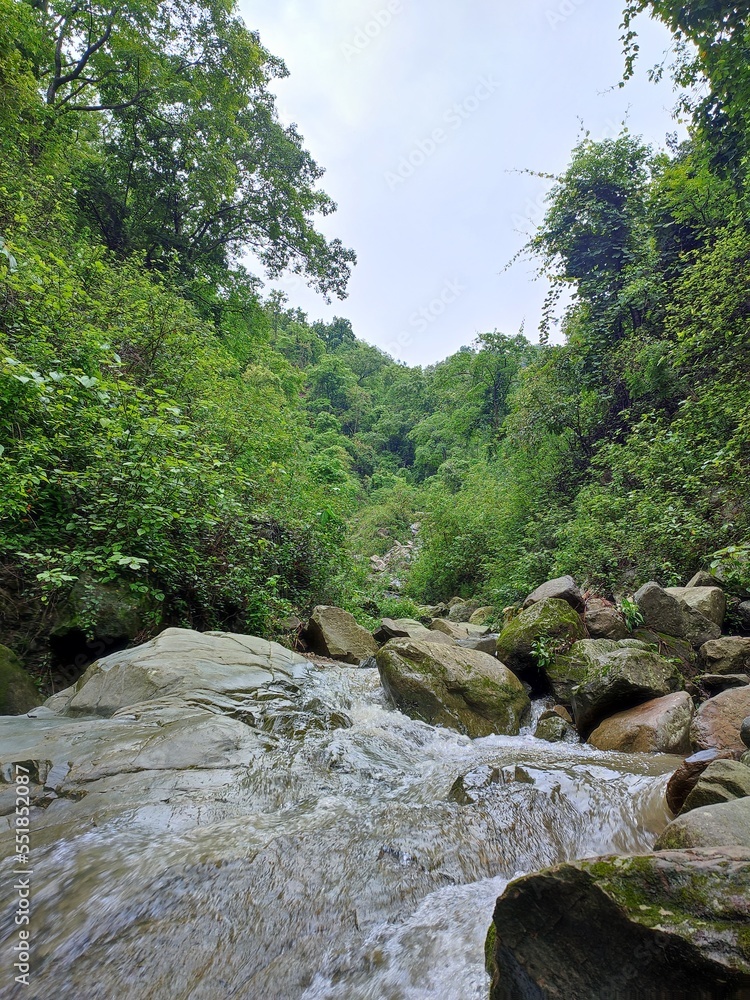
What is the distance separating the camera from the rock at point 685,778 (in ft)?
9.41

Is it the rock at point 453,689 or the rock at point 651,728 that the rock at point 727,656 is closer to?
the rock at point 651,728

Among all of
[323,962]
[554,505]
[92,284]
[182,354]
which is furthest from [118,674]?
[554,505]

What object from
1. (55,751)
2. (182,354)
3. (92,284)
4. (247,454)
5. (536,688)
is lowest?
(536,688)

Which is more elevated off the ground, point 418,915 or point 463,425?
point 463,425

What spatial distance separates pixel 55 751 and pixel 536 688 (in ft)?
16.8

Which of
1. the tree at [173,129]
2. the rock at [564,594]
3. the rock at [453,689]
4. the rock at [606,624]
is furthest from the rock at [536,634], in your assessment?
the tree at [173,129]

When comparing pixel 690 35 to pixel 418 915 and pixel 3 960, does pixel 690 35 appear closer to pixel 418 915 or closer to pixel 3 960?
pixel 418 915

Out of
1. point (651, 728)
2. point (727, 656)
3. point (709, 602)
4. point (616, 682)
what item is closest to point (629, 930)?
point (651, 728)

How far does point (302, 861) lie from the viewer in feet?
8.30

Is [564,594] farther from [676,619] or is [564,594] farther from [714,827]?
[714,827]

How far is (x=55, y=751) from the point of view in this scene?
10.5ft

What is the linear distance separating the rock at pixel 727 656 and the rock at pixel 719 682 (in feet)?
0.71

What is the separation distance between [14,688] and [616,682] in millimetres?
5526

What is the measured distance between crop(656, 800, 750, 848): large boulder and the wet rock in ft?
4.23
